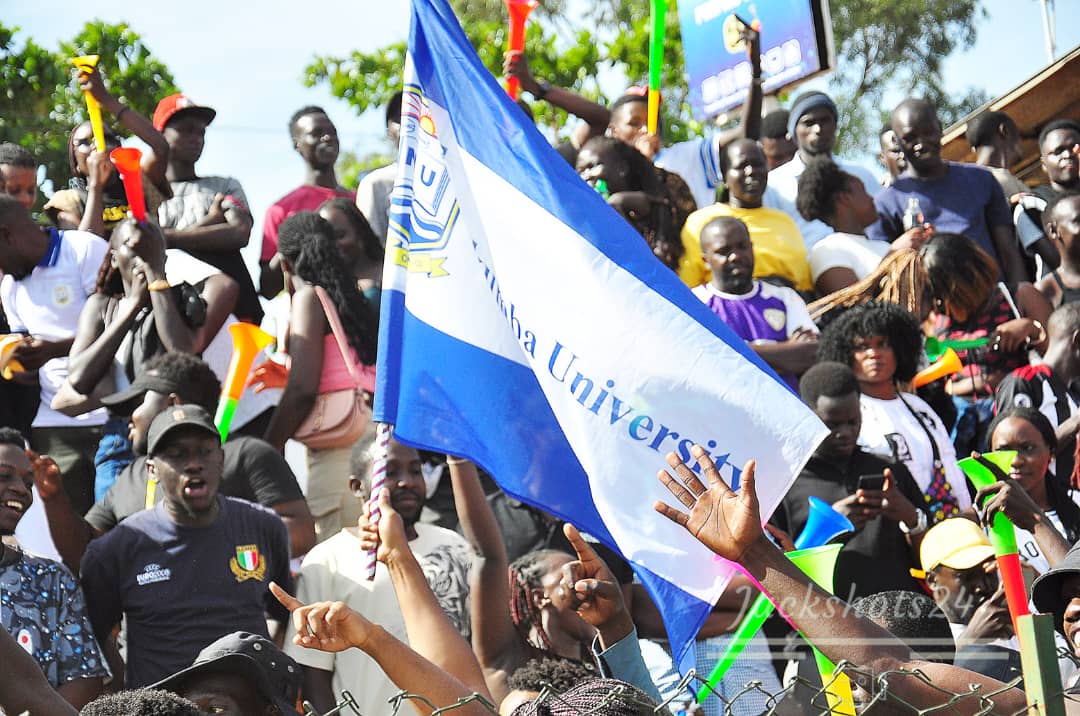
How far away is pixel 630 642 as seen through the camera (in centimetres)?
461

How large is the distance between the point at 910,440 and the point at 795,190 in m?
3.09

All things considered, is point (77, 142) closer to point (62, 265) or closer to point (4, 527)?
point (62, 265)

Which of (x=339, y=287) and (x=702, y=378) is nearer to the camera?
(x=702, y=378)

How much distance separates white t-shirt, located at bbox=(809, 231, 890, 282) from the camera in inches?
342

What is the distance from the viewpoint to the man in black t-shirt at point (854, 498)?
19.8 feet

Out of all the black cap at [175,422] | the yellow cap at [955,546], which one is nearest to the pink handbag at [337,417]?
the black cap at [175,422]

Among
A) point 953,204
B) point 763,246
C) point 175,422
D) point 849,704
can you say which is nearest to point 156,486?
point 175,422

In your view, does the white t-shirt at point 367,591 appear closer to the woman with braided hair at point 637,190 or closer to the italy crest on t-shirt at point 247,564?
the italy crest on t-shirt at point 247,564

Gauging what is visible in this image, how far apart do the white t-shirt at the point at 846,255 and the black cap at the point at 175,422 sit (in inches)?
157

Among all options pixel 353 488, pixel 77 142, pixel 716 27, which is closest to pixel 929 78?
pixel 716 27

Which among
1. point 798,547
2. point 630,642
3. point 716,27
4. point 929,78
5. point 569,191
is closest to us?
point 630,642

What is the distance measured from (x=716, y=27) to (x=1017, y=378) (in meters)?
5.38

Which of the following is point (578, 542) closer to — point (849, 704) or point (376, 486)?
point (376, 486)

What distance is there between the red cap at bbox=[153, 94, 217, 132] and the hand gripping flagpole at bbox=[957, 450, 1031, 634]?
5.02 meters
